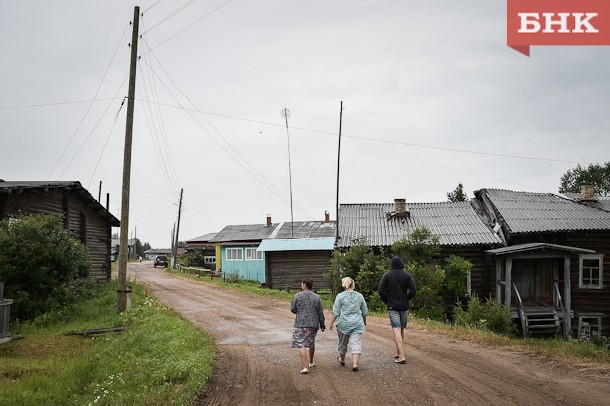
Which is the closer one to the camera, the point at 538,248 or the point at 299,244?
the point at 538,248

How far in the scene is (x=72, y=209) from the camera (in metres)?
25.4

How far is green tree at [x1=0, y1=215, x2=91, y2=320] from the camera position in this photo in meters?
16.2

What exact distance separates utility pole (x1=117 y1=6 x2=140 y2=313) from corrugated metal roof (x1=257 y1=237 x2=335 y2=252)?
1866 centimetres

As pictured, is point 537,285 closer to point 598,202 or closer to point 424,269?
point 424,269

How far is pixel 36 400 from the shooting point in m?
8.66

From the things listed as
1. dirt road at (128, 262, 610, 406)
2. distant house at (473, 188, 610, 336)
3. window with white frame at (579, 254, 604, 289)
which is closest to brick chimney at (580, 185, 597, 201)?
distant house at (473, 188, 610, 336)

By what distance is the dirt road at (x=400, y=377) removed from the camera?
7.05 meters

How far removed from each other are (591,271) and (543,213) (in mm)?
3528

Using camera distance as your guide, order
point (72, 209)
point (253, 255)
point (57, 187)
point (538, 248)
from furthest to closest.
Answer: point (253, 255) < point (72, 209) < point (57, 187) < point (538, 248)

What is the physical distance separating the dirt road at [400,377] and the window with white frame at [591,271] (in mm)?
15575

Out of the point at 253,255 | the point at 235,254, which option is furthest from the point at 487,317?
the point at 235,254

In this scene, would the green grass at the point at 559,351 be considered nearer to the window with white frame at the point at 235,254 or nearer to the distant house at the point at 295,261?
the distant house at the point at 295,261

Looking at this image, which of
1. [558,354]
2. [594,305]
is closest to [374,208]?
[594,305]

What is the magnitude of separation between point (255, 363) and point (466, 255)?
18.0 meters
